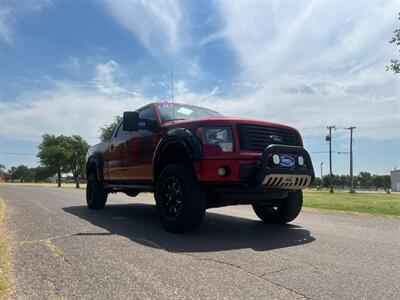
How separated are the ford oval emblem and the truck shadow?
3.30ft

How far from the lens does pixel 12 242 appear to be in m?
5.47

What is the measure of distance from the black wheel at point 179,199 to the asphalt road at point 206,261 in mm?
206

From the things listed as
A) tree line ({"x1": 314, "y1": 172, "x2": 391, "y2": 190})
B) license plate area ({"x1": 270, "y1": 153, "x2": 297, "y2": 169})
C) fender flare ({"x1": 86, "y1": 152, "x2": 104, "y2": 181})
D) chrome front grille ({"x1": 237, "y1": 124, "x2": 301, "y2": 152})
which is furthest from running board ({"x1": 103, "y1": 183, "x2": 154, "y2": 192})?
tree line ({"x1": 314, "y1": 172, "x2": 391, "y2": 190})

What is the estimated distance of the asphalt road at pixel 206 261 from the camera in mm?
3510

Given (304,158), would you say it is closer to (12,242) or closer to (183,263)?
(183,263)

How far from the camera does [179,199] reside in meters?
6.09

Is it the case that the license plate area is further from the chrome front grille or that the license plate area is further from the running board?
the running board

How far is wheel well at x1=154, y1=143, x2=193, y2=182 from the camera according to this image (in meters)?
6.35

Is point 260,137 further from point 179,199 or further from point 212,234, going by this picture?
point 212,234

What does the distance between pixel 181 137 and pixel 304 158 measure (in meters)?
1.80

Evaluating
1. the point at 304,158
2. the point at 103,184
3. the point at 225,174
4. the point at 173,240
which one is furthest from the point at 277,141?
the point at 103,184

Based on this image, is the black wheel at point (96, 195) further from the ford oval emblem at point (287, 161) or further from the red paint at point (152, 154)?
the ford oval emblem at point (287, 161)

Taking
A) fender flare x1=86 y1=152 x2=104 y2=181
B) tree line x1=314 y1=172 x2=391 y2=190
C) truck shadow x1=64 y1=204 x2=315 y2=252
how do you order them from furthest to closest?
tree line x1=314 y1=172 x2=391 y2=190 → fender flare x1=86 y1=152 x2=104 y2=181 → truck shadow x1=64 y1=204 x2=315 y2=252

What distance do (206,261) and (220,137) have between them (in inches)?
77.4
